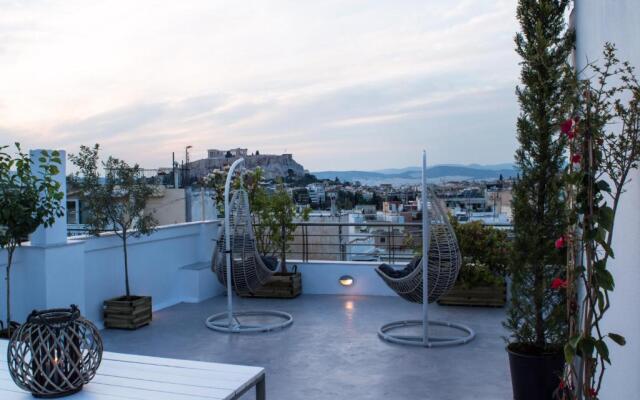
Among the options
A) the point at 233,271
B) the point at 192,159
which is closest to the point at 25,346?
the point at 233,271

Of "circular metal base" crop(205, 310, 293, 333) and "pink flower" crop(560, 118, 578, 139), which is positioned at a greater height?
"pink flower" crop(560, 118, 578, 139)

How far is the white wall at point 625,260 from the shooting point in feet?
6.91

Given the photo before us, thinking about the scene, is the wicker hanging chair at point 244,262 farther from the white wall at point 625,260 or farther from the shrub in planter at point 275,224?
the white wall at point 625,260

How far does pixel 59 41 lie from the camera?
7.36 meters

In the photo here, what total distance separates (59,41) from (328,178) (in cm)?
429

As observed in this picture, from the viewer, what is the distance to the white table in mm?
2330

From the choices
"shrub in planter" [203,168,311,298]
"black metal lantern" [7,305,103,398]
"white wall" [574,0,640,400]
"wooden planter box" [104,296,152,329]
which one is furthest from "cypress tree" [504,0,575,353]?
"shrub in planter" [203,168,311,298]

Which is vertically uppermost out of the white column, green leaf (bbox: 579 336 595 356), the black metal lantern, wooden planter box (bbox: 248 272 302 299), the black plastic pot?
the white column

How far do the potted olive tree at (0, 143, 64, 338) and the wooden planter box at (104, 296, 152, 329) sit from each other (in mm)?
1145

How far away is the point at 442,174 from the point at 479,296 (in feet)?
5.28

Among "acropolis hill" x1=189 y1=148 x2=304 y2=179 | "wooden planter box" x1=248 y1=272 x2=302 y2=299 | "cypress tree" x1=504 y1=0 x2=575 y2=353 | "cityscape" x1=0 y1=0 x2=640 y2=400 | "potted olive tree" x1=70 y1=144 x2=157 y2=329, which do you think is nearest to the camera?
"cityscape" x1=0 y1=0 x2=640 y2=400

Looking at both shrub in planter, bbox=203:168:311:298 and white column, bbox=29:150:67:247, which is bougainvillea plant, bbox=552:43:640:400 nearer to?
white column, bbox=29:150:67:247

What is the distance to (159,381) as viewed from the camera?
2484mm

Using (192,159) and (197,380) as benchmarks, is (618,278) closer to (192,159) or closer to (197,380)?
(197,380)
